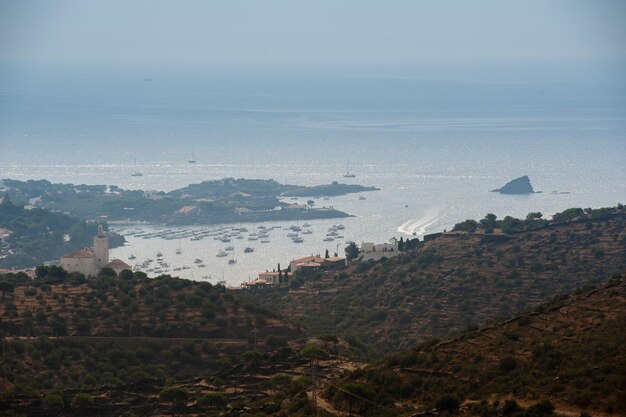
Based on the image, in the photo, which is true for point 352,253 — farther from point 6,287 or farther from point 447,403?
point 447,403

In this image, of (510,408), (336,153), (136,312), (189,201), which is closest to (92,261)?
(136,312)

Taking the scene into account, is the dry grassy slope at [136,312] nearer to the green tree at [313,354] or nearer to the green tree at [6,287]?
the green tree at [6,287]

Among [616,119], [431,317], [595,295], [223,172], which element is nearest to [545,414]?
[595,295]

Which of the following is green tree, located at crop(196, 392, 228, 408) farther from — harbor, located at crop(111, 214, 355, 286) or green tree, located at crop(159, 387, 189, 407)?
harbor, located at crop(111, 214, 355, 286)

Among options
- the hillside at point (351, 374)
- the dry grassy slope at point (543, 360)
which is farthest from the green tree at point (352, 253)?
the dry grassy slope at point (543, 360)

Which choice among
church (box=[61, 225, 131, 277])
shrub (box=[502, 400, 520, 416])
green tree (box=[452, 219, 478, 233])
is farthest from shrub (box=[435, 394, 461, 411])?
green tree (box=[452, 219, 478, 233])
